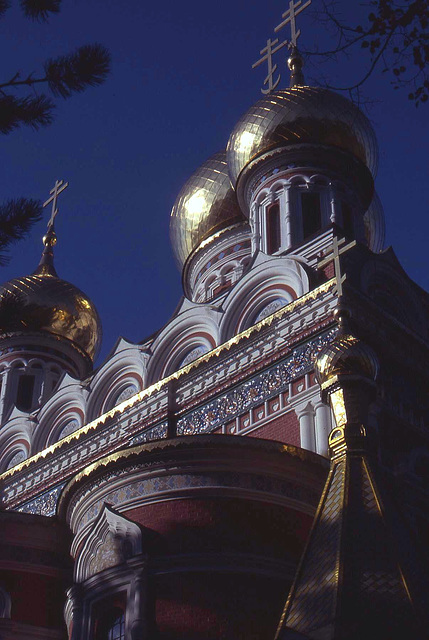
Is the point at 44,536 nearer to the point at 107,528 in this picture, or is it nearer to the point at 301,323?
the point at 107,528

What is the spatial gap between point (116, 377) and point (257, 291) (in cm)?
228

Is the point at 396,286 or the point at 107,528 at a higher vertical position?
the point at 396,286

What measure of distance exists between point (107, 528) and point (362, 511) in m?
2.94

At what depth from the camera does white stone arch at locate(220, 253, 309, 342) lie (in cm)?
1101

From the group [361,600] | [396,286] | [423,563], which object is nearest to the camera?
[361,600]

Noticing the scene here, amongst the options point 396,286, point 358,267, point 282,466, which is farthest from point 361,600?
point 396,286

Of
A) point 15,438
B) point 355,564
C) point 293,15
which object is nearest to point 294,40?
point 293,15

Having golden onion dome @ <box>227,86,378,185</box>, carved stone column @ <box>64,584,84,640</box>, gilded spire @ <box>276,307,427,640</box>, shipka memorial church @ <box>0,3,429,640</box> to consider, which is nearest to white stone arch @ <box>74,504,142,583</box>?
shipka memorial church @ <box>0,3,429,640</box>

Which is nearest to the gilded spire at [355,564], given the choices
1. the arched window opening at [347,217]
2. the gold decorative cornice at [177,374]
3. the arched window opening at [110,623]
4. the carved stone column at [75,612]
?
the arched window opening at [110,623]

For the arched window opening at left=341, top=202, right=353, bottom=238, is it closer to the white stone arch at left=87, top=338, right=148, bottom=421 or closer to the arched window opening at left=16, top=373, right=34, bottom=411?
the white stone arch at left=87, top=338, right=148, bottom=421

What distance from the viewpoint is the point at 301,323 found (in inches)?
388

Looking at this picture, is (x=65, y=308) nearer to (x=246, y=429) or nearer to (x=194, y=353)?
(x=194, y=353)

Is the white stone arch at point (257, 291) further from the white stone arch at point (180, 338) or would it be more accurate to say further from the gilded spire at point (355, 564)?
the gilded spire at point (355, 564)

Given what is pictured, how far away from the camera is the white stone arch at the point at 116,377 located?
40.3 feet
